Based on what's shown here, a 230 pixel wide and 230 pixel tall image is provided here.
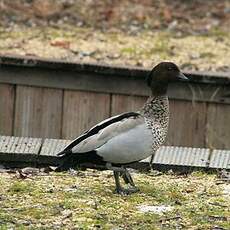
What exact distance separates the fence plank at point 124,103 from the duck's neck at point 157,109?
2790mm

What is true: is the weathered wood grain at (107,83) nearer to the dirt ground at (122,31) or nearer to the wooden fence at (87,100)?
the wooden fence at (87,100)

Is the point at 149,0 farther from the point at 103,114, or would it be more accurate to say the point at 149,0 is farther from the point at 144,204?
the point at 144,204

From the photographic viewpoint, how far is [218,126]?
9.63 m

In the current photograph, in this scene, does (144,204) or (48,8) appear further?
(48,8)

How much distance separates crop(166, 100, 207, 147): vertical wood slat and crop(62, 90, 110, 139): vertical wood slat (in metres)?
0.64

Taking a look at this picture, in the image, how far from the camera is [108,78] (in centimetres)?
955

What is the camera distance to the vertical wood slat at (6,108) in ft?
31.8

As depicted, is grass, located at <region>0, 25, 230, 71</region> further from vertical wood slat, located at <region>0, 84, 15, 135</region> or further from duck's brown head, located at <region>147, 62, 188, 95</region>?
duck's brown head, located at <region>147, 62, 188, 95</region>

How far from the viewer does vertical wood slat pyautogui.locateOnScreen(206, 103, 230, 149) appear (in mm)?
9578

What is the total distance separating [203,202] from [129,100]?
11.1 feet

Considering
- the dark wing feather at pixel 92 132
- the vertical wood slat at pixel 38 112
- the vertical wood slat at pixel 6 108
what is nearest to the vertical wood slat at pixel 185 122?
the vertical wood slat at pixel 38 112

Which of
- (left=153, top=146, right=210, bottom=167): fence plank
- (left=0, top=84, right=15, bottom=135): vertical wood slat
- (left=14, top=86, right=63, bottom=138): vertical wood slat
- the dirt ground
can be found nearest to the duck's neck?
(left=153, top=146, right=210, bottom=167): fence plank

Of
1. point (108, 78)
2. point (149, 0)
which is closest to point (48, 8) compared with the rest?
point (149, 0)

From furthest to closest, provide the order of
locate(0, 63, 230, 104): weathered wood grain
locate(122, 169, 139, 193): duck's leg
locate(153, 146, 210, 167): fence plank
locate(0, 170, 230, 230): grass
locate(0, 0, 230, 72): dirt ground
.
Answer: locate(0, 0, 230, 72): dirt ground, locate(0, 63, 230, 104): weathered wood grain, locate(153, 146, 210, 167): fence plank, locate(122, 169, 139, 193): duck's leg, locate(0, 170, 230, 230): grass
